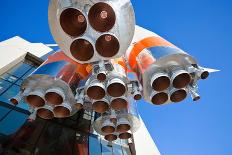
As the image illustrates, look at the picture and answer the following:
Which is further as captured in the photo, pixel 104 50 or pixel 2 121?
pixel 2 121

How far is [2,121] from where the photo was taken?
9008 mm

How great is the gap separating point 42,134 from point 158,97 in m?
5.11

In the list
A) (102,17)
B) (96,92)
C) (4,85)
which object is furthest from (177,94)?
(4,85)

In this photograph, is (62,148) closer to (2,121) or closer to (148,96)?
(2,121)

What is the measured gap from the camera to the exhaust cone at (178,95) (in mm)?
6746

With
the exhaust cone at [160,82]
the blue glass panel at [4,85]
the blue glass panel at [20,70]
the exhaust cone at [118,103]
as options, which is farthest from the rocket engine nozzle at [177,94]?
the blue glass panel at [20,70]

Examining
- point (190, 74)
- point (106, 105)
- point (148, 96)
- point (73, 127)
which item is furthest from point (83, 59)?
point (73, 127)

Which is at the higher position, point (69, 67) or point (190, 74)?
point (69, 67)

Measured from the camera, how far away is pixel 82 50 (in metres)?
5.78

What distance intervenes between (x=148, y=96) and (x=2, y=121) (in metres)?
5.42

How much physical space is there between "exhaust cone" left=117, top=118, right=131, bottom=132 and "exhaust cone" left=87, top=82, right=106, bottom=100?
148cm

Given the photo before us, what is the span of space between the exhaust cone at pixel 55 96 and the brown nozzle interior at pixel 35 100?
0.72 feet

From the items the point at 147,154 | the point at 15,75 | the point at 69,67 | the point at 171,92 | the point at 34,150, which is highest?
the point at 15,75

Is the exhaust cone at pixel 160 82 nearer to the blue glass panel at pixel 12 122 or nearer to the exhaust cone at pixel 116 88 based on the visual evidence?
the exhaust cone at pixel 116 88
